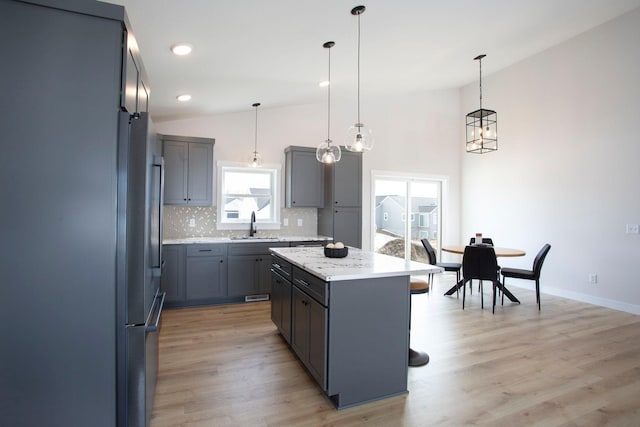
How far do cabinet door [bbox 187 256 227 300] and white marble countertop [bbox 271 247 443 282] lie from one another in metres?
1.84

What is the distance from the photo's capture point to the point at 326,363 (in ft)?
7.29

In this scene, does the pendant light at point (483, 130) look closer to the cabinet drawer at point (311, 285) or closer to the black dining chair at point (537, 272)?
the black dining chair at point (537, 272)

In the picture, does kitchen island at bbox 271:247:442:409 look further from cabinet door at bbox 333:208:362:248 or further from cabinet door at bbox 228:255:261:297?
cabinet door at bbox 333:208:362:248

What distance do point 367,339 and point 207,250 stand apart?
2.95 meters

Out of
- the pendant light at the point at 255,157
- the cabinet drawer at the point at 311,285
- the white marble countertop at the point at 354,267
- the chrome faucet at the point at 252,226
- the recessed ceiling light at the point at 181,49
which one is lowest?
the cabinet drawer at the point at 311,285

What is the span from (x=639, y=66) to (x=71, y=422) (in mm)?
6658

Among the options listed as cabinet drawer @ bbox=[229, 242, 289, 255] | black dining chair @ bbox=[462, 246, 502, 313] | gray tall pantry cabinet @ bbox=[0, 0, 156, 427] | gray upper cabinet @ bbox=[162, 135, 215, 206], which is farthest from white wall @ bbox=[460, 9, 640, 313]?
gray tall pantry cabinet @ bbox=[0, 0, 156, 427]

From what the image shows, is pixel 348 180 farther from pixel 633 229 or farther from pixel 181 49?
pixel 633 229

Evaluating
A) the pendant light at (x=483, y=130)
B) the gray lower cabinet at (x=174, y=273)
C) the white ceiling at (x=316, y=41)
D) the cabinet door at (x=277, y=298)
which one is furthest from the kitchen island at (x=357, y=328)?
the pendant light at (x=483, y=130)

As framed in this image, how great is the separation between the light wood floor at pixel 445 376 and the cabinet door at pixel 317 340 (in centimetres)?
17

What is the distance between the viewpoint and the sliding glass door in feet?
21.7

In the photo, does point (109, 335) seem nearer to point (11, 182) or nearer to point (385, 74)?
point (11, 182)

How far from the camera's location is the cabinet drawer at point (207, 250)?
4.52m

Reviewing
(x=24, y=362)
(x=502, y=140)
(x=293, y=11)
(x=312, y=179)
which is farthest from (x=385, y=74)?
(x=24, y=362)
